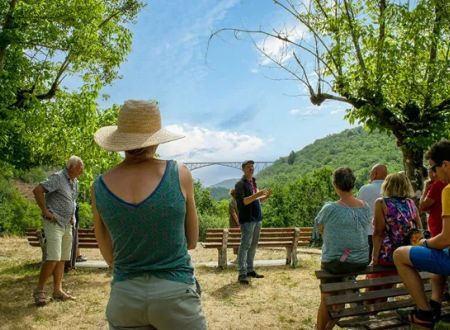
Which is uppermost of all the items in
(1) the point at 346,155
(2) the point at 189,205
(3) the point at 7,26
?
(1) the point at 346,155

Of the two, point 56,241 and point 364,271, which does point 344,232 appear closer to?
point 364,271

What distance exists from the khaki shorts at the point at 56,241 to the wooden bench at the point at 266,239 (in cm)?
362

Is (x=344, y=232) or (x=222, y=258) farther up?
(x=344, y=232)

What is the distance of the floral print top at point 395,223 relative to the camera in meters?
4.84

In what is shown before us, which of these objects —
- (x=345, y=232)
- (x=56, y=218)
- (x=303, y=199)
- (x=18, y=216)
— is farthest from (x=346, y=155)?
(x=345, y=232)

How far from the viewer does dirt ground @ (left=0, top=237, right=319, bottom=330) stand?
5.93m

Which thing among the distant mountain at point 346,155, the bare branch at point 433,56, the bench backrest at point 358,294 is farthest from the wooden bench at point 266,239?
the distant mountain at point 346,155

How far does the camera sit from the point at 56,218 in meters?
6.56

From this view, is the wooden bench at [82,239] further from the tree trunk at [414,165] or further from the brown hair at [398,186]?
the brown hair at [398,186]

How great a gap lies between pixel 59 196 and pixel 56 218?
12.3 inches

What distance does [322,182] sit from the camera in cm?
2722

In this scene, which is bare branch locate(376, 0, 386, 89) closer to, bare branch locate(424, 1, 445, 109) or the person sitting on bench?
bare branch locate(424, 1, 445, 109)

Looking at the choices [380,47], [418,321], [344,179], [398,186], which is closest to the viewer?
[418,321]

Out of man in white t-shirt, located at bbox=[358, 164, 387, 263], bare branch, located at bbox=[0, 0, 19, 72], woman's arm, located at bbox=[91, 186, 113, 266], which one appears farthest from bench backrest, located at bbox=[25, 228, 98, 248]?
woman's arm, located at bbox=[91, 186, 113, 266]
